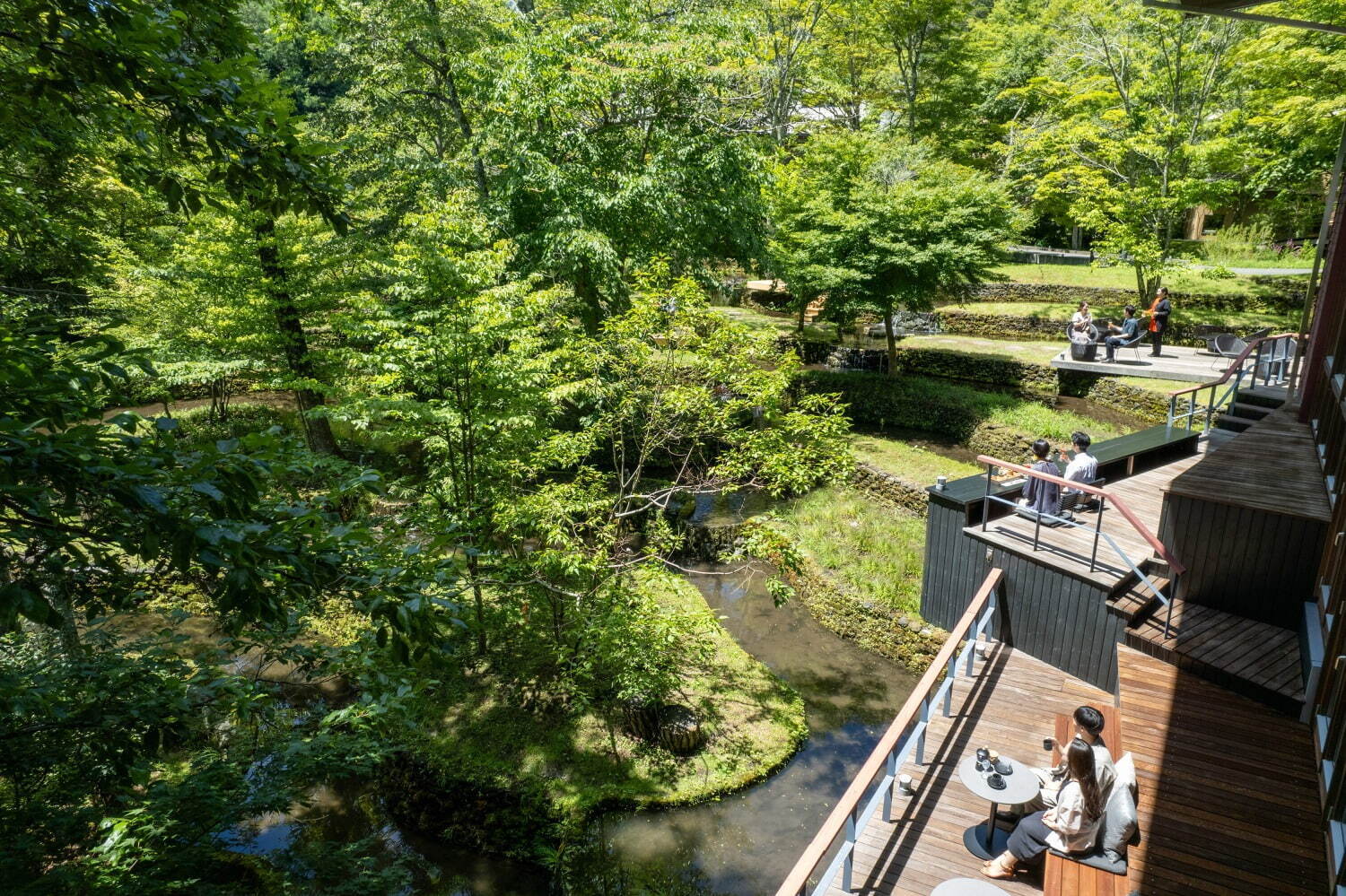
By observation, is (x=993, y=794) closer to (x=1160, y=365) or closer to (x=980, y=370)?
(x=1160, y=365)

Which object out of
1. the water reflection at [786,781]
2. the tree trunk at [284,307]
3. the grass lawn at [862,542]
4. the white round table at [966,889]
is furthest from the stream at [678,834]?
the tree trunk at [284,307]

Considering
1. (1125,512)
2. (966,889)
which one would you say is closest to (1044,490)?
(1125,512)

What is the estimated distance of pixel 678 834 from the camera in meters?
8.83

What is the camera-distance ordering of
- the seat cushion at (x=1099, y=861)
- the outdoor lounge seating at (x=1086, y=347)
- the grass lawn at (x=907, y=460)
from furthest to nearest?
the outdoor lounge seating at (x=1086, y=347), the grass lawn at (x=907, y=460), the seat cushion at (x=1099, y=861)

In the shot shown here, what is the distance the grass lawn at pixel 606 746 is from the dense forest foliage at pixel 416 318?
0.23 m

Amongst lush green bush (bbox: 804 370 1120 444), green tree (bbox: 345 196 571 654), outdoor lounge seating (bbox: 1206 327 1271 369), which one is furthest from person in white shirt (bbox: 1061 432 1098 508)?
outdoor lounge seating (bbox: 1206 327 1271 369)

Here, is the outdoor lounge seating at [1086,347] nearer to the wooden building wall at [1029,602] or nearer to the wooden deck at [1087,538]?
the wooden deck at [1087,538]

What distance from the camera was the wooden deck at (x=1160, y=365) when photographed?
687 inches

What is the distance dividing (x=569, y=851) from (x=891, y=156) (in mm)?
21401

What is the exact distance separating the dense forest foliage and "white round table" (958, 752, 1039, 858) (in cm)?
415

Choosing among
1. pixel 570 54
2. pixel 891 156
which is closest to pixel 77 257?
pixel 570 54

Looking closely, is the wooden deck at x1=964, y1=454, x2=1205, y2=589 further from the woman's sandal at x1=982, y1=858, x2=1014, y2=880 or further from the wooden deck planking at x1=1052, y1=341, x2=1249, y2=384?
the wooden deck planking at x1=1052, y1=341, x2=1249, y2=384

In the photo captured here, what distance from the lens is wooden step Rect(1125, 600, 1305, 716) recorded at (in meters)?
6.45

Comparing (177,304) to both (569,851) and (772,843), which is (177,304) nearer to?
(569,851)
